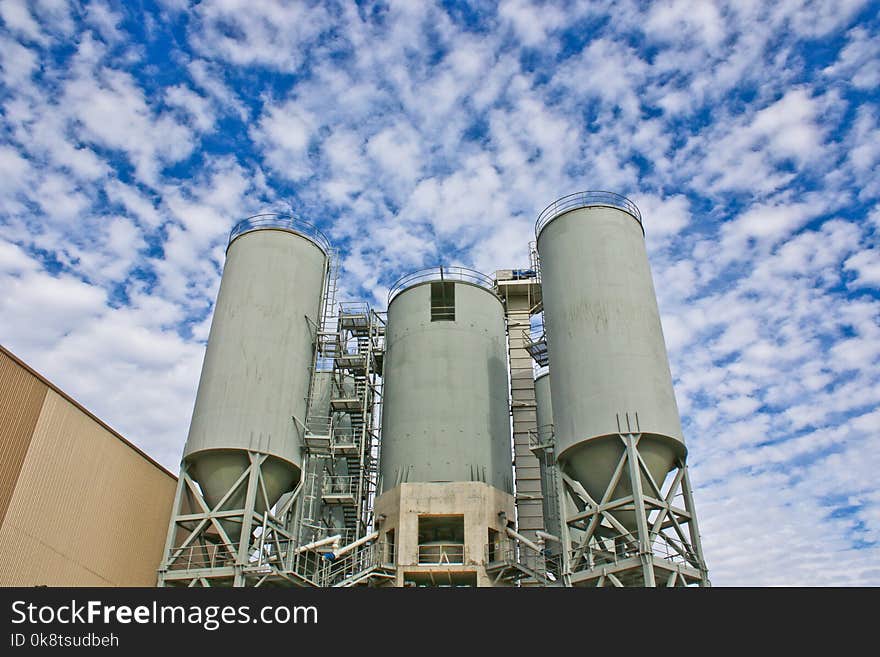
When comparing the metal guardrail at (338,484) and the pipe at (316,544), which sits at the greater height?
the metal guardrail at (338,484)

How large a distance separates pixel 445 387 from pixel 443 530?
17.7 ft

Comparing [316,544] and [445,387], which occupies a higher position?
[445,387]

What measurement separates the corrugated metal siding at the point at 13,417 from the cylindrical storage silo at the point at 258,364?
16.6 feet

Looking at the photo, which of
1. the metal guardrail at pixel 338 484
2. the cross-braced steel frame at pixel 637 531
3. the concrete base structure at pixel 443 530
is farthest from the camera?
the metal guardrail at pixel 338 484

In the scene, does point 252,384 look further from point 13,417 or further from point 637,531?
point 637,531

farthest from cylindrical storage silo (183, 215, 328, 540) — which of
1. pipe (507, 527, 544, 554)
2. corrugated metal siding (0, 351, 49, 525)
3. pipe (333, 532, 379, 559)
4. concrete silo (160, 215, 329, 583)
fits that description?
pipe (507, 527, 544, 554)

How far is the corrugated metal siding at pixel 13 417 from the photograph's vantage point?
2103cm

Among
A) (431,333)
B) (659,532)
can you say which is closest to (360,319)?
(431,333)

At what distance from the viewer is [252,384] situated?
25688 mm

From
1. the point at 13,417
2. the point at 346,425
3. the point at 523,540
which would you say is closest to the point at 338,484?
the point at 346,425

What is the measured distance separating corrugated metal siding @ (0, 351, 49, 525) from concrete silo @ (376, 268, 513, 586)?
474 inches

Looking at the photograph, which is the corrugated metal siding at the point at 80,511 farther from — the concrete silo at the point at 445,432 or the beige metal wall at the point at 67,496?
the concrete silo at the point at 445,432

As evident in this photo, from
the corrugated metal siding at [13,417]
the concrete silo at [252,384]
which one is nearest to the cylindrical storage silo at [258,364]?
the concrete silo at [252,384]

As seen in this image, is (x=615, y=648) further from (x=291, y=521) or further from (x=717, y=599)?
(x=291, y=521)
